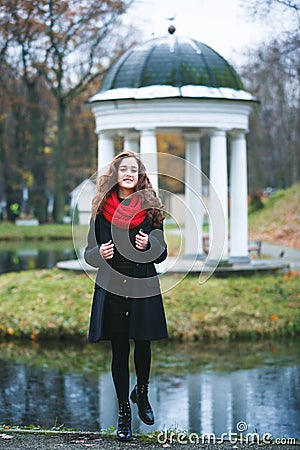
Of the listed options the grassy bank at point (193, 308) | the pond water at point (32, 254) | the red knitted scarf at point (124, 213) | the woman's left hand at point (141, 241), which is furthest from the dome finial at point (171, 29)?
the woman's left hand at point (141, 241)

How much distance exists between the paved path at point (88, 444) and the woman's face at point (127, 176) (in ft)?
5.91

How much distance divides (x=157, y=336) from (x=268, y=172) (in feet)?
210

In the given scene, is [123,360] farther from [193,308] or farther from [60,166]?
[60,166]

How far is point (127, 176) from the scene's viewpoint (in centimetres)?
773

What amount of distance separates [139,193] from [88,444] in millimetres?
1847

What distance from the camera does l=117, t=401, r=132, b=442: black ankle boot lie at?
24.8ft

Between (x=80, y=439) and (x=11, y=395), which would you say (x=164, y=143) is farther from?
(x=80, y=439)

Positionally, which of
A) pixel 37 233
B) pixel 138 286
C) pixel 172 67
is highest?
pixel 172 67

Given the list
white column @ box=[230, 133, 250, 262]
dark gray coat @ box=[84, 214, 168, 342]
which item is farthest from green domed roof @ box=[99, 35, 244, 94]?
dark gray coat @ box=[84, 214, 168, 342]

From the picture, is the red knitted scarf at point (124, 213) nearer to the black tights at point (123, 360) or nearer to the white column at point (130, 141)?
the black tights at point (123, 360)

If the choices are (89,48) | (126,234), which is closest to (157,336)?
(126,234)

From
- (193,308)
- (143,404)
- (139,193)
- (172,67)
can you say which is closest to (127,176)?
(139,193)

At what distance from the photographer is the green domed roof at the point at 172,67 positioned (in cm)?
2131

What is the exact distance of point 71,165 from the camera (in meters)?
58.6
